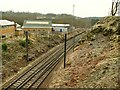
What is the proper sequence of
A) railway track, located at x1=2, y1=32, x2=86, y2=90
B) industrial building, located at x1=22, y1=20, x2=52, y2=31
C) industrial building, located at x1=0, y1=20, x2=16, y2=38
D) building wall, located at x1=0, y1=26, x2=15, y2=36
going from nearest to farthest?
railway track, located at x1=2, y1=32, x2=86, y2=90 → industrial building, located at x1=0, y1=20, x2=16, y2=38 → building wall, located at x1=0, y1=26, x2=15, y2=36 → industrial building, located at x1=22, y1=20, x2=52, y2=31

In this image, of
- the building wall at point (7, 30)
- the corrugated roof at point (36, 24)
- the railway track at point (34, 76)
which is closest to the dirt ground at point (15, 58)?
the railway track at point (34, 76)

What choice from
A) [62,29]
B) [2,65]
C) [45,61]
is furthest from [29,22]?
[2,65]

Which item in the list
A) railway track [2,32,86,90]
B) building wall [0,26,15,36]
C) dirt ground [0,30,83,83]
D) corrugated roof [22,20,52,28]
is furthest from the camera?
corrugated roof [22,20,52,28]

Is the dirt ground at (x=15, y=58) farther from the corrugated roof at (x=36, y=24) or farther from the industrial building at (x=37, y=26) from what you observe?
the corrugated roof at (x=36, y=24)

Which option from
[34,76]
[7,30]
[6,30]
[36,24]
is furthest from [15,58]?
[36,24]

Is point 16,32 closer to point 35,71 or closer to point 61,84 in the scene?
point 35,71

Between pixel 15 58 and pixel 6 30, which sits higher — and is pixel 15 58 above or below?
below

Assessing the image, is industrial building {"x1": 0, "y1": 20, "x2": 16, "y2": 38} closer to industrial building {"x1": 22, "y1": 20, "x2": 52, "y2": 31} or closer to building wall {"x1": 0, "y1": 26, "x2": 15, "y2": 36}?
building wall {"x1": 0, "y1": 26, "x2": 15, "y2": 36}

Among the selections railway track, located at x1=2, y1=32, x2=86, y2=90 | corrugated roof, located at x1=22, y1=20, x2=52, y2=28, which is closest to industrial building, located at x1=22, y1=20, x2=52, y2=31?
corrugated roof, located at x1=22, y1=20, x2=52, y2=28

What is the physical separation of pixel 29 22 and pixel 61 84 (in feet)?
143

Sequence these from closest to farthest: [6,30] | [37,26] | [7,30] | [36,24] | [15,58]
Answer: [15,58] → [6,30] → [7,30] → [37,26] → [36,24]

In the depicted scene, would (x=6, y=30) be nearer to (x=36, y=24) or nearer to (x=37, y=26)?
(x=37, y=26)

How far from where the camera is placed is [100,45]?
18797mm

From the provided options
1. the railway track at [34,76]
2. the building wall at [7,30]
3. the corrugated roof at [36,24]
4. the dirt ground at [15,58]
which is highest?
the corrugated roof at [36,24]
